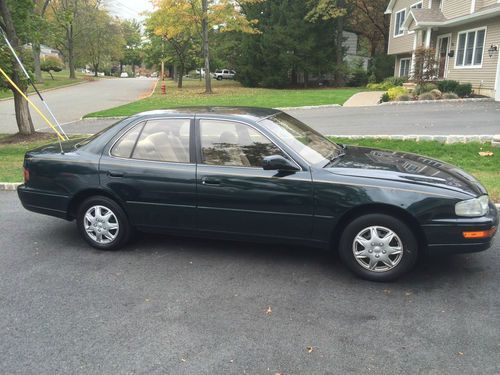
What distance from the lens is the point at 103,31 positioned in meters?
57.3

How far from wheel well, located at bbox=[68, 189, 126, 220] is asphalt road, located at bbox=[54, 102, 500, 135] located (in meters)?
8.05

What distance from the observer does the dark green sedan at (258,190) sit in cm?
412

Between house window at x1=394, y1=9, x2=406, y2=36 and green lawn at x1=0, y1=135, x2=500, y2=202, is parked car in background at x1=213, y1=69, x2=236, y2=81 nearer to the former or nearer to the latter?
house window at x1=394, y1=9, x2=406, y2=36

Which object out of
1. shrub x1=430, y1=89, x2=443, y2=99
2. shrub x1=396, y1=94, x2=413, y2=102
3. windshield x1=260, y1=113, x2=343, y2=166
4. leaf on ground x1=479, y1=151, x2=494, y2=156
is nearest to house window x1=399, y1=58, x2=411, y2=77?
shrub x1=430, y1=89, x2=443, y2=99

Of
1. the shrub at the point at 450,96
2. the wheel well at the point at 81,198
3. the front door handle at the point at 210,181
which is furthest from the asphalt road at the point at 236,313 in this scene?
the shrub at the point at 450,96

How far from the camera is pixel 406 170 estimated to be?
4.49m

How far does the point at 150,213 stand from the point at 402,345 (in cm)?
282

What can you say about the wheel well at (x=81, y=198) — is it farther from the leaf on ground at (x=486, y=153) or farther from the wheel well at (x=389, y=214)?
the leaf on ground at (x=486, y=153)

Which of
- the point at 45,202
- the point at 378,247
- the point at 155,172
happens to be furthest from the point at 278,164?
the point at 45,202

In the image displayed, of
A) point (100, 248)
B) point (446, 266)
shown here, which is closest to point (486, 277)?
point (446, 266)

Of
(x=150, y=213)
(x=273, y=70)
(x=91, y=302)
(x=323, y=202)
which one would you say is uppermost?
(x=273, y=70)

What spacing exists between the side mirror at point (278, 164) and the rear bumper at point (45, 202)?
7.77 feet

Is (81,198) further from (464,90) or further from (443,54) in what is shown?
(443,54)

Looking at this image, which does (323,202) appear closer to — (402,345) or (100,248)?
(402,345)
